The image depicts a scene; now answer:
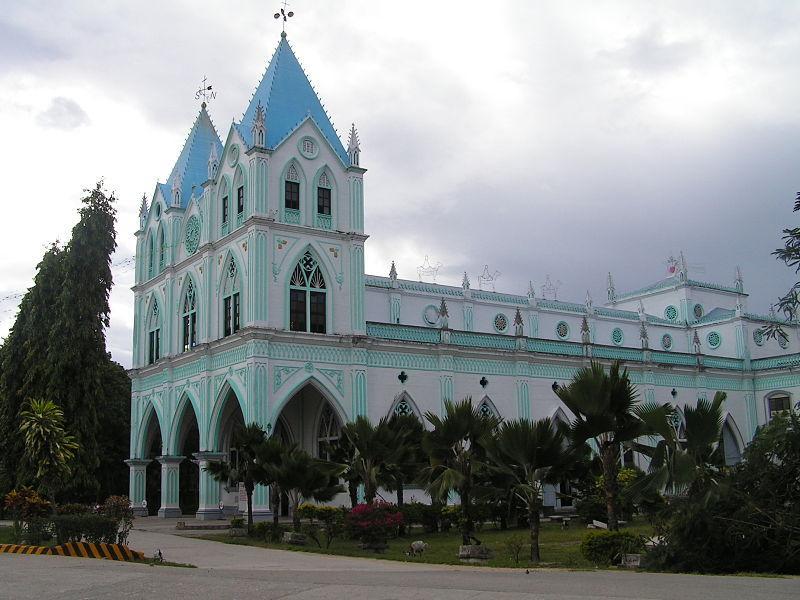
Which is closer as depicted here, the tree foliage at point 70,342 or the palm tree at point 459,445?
the palm tree at point 459,445

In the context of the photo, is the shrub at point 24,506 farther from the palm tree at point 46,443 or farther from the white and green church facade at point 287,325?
the white and green church facade at point 287,325

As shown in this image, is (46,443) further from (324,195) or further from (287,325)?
(324,195)

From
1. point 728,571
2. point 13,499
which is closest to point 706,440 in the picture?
point 728,571

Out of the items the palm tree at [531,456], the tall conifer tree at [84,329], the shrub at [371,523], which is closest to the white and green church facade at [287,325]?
the tall conifer tree at [84,329]

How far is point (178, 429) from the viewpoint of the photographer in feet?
135

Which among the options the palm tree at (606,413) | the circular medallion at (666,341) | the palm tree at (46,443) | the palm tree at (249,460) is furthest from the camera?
the circular medallion at (666,341)

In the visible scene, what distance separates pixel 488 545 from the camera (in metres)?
25.2

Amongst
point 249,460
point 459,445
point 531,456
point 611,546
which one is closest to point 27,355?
point 249,460

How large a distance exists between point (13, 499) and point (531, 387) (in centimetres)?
2467

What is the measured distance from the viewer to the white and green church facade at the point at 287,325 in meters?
36.2

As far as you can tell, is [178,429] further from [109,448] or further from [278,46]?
[278,46]

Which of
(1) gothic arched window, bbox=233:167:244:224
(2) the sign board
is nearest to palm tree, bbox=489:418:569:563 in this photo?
(2) the sign board

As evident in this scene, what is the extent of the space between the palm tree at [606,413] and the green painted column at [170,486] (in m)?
25.5

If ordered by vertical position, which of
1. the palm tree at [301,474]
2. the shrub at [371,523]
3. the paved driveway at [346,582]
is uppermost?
the palm tree at [301,474]
